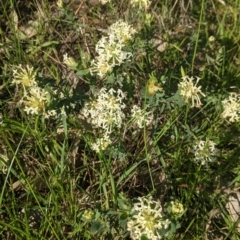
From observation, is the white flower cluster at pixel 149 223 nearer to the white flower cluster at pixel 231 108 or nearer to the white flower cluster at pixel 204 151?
the white flower cluster at pixel 204 151

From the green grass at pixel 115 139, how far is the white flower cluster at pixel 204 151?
0.12ft

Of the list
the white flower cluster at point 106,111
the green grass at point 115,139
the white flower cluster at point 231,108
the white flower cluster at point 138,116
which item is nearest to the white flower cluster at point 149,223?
the green grass at point 115,139

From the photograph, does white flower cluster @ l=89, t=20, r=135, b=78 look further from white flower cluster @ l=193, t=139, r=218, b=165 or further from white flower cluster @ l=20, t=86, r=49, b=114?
white flower cluster @ l=193, t=139, r=218, b=165

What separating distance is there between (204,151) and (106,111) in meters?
0.57

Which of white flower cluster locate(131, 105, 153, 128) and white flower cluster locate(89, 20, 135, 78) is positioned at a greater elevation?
white flower cluster locate(89, 20, 135, 78)

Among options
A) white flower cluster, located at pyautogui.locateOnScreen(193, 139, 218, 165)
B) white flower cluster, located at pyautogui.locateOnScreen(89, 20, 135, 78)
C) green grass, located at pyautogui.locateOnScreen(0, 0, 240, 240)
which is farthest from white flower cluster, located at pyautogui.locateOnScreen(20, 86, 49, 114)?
white flower cluster, located at pyautogui.locateOnScreen(193, 139, 218, 165)

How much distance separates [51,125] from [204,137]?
877mm

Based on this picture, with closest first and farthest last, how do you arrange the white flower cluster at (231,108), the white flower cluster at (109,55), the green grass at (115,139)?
the white flower cluster at (109,55), the green grass at (115,139), the white flower cluster at (231,108)

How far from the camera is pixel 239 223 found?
245 cm

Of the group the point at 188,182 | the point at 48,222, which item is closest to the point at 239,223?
the point at 188,182

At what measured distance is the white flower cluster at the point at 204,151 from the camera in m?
2.41

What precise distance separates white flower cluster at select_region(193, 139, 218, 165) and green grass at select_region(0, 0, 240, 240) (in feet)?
0.12

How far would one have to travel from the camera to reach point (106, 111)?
7.59 feet

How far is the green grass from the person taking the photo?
7.43ft
